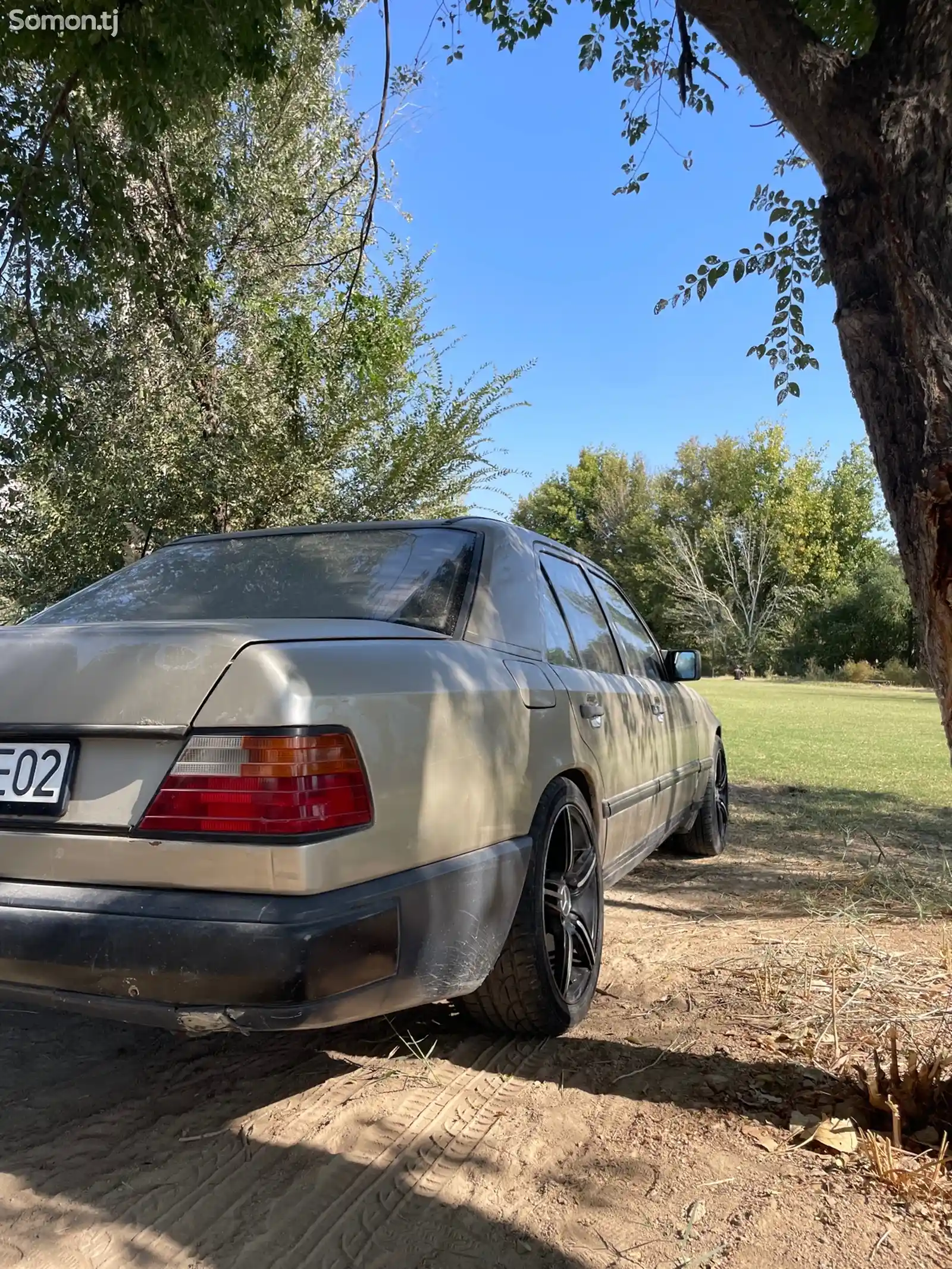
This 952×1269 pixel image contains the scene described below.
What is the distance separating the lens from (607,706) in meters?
3.53

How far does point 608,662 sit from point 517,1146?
87.1 inches

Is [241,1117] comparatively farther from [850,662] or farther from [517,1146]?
[850,662]

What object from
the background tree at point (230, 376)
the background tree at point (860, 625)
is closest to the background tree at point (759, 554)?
the background tree at point (860, 625)

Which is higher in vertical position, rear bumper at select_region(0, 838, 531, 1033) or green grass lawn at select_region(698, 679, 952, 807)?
rear bumper at select_region(0, 838, 531, 1033)

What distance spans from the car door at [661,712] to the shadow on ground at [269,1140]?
5.62ft

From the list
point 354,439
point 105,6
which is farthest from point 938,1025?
point 354,439

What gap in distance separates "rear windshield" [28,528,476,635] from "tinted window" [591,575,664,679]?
1.51 metres

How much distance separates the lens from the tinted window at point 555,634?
3236mm

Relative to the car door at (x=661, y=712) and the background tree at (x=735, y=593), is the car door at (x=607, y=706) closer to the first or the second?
the car door at (x=661, y=712)

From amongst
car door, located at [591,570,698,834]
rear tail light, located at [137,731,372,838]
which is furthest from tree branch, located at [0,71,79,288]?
rear tail light, located at [137,731,372,838]

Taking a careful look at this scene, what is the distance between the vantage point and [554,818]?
280cm

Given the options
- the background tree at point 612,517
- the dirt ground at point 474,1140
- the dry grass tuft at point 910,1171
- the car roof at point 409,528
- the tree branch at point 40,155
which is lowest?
the dirt ground at point 474,1140

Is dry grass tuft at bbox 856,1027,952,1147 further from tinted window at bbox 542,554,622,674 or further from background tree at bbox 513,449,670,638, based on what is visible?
background tree at bbox 513,449,670,638

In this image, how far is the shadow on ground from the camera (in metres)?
1.86
